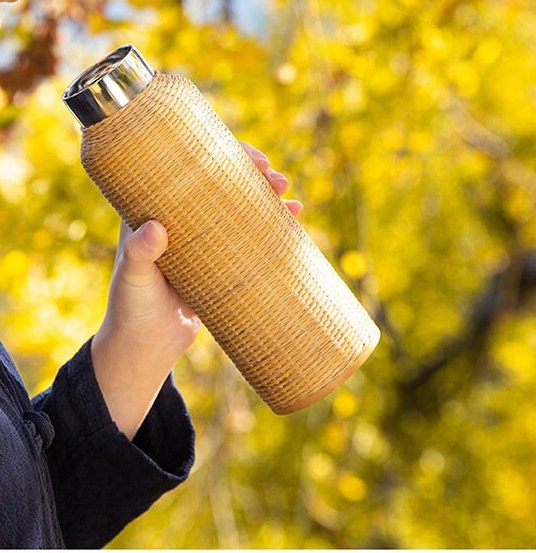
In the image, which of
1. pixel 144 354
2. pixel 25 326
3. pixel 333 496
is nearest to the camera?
pixel 144 354

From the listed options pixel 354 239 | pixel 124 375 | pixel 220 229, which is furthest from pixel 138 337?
pixel 354 239

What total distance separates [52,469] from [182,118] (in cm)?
29

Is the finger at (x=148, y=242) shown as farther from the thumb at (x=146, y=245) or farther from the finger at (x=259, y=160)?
the finger at (x=259, y=160)

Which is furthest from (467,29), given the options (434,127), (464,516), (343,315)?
(464,516)

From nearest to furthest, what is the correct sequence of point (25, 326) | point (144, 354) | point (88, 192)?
1. point (144, 354)
2. point (88, 192)
3. point (25, 326)

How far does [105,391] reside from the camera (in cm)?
80

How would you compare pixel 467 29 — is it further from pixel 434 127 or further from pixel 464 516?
pixel 464 516

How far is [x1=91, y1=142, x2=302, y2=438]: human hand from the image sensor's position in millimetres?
765

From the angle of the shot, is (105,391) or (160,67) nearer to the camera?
(105,391)

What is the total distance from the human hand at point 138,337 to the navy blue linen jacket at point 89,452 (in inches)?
0.6

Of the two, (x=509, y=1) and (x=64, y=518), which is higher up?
(x=64, y=518)

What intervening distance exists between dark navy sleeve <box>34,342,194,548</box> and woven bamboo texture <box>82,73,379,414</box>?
0.12 meters

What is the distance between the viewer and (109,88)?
671 millimetres

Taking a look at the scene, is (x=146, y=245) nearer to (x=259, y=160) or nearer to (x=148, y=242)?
(x=148, y=242)
